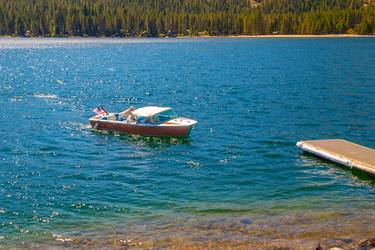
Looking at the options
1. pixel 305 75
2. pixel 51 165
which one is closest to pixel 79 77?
pixel 305 75

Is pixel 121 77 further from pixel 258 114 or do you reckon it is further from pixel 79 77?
pixel 258 114

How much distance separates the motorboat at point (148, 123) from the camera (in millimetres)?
45062

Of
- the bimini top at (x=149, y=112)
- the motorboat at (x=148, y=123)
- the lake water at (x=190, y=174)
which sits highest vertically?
the bimini top at (x=149, y=112)

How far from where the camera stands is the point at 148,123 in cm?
4625

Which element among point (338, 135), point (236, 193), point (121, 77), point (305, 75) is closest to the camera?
point (236, 193)

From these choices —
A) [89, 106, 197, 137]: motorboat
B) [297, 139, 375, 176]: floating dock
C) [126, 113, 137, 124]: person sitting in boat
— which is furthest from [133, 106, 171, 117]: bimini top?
[297, 139, 375, 176]: floating dock

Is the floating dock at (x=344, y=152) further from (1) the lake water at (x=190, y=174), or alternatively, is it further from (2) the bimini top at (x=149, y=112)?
(2) the bimini top at (x=149, y=112)

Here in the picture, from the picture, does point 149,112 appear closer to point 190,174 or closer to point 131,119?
point 131,119

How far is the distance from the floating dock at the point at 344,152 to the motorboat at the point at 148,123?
440 inches

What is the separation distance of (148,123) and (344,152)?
18184 millimetres

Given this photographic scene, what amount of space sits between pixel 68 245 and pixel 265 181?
14.6 meters

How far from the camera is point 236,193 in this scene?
99.9 feet

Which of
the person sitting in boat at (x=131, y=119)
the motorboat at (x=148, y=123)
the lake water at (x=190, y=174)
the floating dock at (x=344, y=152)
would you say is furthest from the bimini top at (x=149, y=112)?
the floating dock at (x=344, y=152)

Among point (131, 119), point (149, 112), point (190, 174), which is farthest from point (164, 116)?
point (190, 174)
